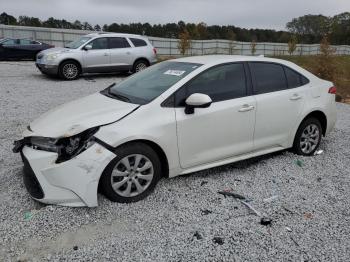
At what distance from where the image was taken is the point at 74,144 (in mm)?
3553

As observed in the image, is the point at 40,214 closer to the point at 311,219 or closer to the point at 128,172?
the point at 128,172

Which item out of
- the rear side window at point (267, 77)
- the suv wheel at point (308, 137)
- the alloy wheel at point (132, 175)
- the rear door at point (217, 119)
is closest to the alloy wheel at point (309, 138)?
the suv wheel at point (308, 137)

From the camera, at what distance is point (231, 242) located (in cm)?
322

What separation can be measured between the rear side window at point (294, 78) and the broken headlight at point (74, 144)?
114 inches

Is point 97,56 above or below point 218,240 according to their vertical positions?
above

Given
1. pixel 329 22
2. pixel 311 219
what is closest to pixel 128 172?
pixel 311 219

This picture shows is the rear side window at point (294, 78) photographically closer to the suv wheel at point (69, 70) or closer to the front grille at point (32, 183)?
the front grille at point (32, 183)

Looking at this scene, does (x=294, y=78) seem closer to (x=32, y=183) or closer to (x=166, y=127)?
(x=166, y=127)

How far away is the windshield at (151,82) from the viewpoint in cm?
419

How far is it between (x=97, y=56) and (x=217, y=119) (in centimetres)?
977

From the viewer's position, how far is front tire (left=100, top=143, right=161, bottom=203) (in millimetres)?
3629

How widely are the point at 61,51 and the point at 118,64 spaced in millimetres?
2066

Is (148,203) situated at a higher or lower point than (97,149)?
lower

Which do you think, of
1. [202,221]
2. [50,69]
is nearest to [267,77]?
[202,221]
